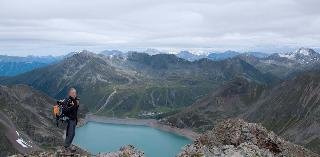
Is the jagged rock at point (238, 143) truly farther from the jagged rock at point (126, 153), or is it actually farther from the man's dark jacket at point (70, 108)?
the man's dark jacket at point (70, 108)

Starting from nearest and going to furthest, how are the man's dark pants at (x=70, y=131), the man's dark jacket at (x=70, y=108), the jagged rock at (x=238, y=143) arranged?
1. the man's dark jacket at (x=70, y=108)
2. the jagged rock at (x=238, y=143)
3. the man's dark pants at (x=70, y=131)

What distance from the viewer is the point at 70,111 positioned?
33.5 m

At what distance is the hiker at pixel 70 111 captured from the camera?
32.8m

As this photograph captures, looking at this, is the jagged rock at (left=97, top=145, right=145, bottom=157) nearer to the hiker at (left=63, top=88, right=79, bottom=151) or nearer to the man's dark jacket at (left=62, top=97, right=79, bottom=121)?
the hiker at (left=63, top=88, right=79, bottom=151)

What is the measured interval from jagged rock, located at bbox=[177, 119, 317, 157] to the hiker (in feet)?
23.9

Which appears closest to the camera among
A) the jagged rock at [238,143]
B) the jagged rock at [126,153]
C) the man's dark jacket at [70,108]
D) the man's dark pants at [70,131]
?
the jagged rock at [126,153]

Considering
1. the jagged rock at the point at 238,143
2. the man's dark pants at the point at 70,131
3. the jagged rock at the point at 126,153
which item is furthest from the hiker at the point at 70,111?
the jagged rock at the point at 238,143

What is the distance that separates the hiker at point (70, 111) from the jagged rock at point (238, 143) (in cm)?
727

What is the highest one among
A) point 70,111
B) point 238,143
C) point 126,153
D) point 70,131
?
point 70,111

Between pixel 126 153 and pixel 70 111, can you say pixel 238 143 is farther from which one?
pixel 70 111

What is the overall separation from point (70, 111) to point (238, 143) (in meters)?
11.6

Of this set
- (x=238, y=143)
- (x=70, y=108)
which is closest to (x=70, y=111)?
(x=70, y=108)

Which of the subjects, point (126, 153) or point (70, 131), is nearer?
point (126, 153)

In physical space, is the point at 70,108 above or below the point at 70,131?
above
